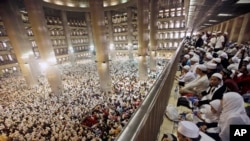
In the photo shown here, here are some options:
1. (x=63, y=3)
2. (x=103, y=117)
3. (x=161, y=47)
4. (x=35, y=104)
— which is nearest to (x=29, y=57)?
(x=35, y=104)

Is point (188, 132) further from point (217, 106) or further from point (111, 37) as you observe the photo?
point (111, 37)

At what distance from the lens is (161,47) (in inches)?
1313

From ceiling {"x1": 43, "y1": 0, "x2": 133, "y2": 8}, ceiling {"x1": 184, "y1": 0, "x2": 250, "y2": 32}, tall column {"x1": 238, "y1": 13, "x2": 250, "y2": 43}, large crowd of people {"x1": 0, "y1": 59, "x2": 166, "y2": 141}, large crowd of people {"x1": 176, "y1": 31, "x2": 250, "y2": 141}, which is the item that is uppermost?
ceiling {"x1": 43, "y1": 0, "x2": 133, "y2": 8}

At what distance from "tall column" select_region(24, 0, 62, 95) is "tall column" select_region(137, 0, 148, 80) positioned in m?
10.4

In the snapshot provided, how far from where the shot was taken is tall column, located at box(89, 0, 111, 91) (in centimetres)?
1345

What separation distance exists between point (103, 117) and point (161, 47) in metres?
28.2

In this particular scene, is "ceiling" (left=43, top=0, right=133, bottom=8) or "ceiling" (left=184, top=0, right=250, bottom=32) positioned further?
"ceiling" (left=43, top=0, right=133, bottom=8)

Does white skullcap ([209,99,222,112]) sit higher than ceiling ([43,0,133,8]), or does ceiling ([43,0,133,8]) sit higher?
ceiling ([43,0,133,8])

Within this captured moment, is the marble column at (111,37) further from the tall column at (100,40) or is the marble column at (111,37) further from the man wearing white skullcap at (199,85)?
the man wearing white skullcap at (199,85)

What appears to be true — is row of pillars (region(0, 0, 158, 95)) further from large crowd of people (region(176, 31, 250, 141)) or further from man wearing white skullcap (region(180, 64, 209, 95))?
man wearing white skullcap (region(180, 64, 209, 95))

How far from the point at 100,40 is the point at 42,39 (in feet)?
19.1

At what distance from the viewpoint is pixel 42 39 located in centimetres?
1381

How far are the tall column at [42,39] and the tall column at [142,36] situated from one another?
10384mm

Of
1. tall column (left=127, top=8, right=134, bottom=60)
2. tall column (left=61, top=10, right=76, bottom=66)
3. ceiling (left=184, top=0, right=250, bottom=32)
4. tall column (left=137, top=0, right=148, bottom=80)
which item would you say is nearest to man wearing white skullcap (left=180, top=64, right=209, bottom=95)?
ceiling (left=184, top=0, right=250, bottom=32)
